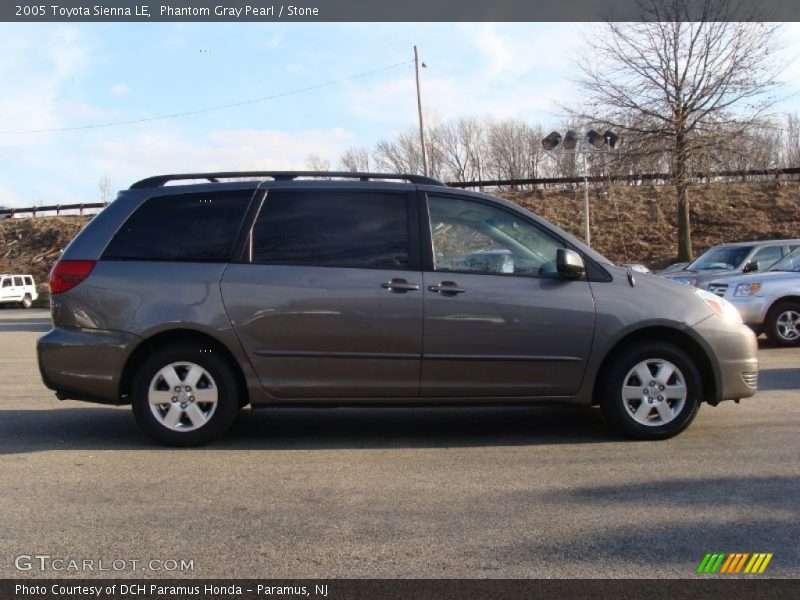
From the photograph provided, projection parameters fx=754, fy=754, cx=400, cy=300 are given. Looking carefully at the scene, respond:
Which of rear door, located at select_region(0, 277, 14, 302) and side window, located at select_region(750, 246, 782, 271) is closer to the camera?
side window, located at select_region(750, 246, 782, 271)

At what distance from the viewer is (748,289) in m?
11.7

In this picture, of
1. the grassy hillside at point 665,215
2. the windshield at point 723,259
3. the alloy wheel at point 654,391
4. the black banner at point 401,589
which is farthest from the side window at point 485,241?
the grassy hillside at point 665,215

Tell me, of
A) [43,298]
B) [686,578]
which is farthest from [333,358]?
[43,298]

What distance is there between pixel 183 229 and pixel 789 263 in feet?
33.9

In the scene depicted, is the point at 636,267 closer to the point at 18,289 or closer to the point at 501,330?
the point at 501,330

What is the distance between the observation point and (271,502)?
4.42 metres

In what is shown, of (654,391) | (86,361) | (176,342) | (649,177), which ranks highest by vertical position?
(649,177)

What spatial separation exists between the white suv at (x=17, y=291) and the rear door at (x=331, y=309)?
104 feet

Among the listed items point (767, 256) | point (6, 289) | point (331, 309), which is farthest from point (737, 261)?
point (6, 289)

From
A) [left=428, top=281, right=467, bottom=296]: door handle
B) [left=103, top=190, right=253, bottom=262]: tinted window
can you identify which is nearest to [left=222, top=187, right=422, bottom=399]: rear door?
[left=428, top=281, right=467, bottom=296]: door handle

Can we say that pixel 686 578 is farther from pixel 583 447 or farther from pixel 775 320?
pixel 775 320

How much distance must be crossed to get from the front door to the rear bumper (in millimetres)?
2243

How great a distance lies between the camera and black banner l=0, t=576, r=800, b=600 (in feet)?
10.5

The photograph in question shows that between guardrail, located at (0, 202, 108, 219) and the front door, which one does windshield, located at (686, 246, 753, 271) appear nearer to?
the front door
